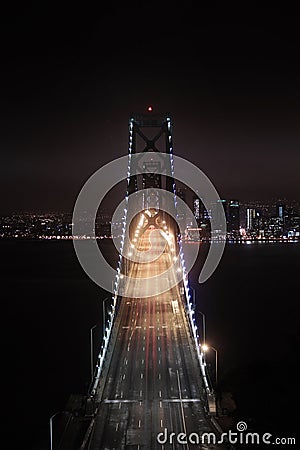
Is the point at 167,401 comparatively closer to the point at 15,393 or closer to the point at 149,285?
the point at 15,393

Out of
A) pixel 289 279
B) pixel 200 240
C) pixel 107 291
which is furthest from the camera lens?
pixel 200 240

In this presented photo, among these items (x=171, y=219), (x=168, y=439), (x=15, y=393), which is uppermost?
(x=171, y=219)

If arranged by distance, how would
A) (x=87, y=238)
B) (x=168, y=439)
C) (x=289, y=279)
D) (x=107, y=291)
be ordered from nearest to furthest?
(x=168, y=439) → (x=107, y=291) → (x=289, y=279) → (x=87, y=238)

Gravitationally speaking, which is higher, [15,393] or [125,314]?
[125,314]

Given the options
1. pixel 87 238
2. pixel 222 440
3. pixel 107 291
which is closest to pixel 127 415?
pixel 222 440

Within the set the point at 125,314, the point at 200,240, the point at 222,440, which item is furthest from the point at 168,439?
the point at 200,240

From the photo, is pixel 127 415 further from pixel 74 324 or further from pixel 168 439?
pixel 74 324

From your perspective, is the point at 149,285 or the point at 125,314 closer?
the point at 125,314
